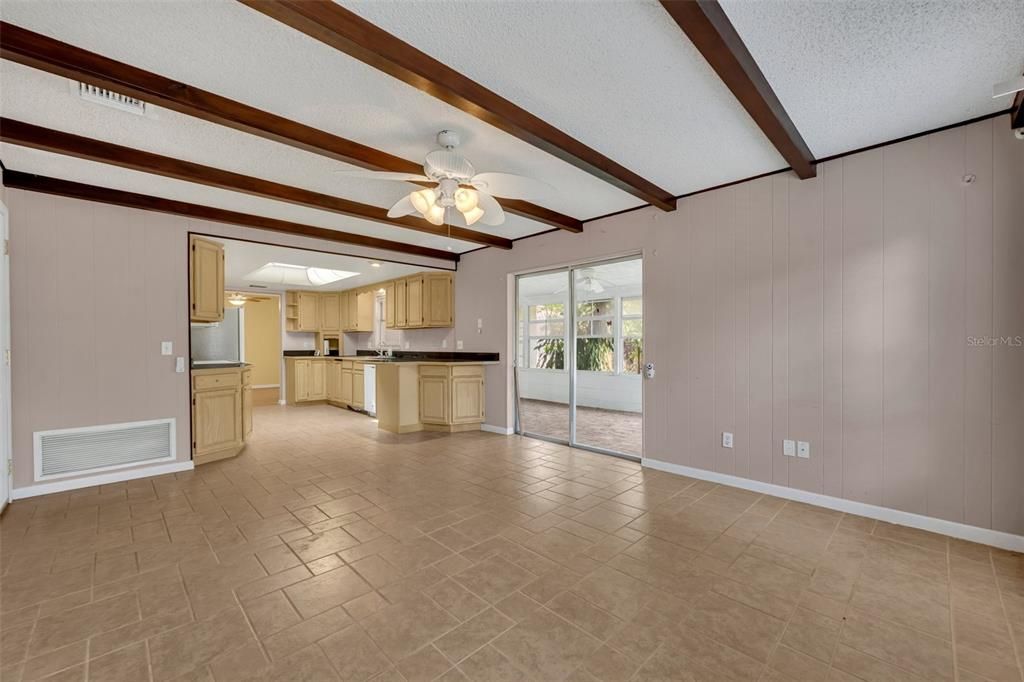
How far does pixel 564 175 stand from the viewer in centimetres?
331

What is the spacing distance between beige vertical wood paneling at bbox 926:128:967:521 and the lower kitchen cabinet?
5.68 meters

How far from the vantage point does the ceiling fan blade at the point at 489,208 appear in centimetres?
275

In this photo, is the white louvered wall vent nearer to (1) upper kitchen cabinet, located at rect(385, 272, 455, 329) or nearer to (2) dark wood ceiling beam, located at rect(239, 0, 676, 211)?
(1) upper kitchen cabinet, located at rect(385, 272, 455, 329)

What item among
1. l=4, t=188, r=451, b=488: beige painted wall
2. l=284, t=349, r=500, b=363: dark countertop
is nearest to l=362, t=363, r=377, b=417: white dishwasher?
l=284, t=349, r=500, b=363: dark countertop

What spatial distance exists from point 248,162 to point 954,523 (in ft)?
16.7

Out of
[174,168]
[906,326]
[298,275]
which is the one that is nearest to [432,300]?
[298,275]

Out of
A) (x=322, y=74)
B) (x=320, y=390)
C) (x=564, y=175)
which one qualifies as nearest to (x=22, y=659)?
(x=322, y=74)

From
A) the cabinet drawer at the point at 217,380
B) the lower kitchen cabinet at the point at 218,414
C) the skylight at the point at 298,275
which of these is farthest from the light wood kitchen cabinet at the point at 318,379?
the cabinet drawer at the point at 217,380

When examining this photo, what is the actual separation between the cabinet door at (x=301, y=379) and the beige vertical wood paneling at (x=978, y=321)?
8.49 metres

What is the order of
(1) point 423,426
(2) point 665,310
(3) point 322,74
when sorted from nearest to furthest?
(3) point 322,74 < (2) point 665,310 < (1) point 423,426

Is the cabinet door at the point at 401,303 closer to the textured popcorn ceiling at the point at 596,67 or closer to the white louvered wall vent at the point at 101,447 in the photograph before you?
the white louvered wall vent at the point at 101,447

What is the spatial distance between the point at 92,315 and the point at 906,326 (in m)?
5.97

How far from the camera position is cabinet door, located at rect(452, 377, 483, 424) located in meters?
5.54

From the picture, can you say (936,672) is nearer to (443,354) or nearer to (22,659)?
(22,659)
